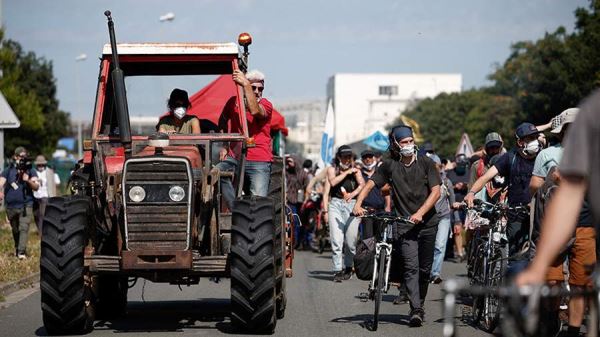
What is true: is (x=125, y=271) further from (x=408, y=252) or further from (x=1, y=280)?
(x=1, y=280)

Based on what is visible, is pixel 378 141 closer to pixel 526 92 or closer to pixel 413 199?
pixel 413 199

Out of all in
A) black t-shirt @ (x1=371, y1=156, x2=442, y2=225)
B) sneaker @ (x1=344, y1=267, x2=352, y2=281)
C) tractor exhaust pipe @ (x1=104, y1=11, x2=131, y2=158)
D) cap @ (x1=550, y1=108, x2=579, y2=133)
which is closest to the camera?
cap @ (x1=550, y1=108, x2=579, y2=133)

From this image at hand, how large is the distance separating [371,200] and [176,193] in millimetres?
7781

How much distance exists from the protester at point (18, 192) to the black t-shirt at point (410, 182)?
34.9ft

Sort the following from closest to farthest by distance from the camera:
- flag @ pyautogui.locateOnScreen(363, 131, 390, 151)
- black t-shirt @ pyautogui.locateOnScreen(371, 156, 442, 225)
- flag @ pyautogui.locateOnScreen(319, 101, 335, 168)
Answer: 1. black t-shirt @ pyautogui.locateOnScreen(371, 156, 442, 225)
2. flag @ pyautogui.locateOnScreen(319, 101, 335, 168)
3. flag @ pyautogui.locateOnScreen(363, 131, 390, 151)

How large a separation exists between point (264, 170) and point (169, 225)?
189 centimetres

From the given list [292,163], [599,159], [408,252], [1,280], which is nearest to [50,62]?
[292,163]

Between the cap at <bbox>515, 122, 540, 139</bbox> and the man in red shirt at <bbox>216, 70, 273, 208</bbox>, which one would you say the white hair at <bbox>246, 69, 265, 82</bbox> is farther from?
the cap at <bbox>515, 122, 540, 139</bbox>

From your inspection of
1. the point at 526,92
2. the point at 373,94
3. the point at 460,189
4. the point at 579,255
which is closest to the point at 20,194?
the point at 460,189

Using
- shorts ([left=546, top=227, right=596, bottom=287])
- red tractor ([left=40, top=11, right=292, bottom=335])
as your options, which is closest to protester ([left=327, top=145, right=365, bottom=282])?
red tractor ([left=40, top=11, right=292, bottom=335])

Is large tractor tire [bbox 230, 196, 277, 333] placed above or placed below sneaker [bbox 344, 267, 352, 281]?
above

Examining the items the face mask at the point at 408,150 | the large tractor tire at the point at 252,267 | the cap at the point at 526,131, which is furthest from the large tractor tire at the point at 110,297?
the cap at the point at 526,131

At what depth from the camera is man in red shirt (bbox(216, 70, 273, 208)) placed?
11.9 metres

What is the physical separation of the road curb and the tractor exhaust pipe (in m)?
4.71
